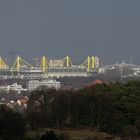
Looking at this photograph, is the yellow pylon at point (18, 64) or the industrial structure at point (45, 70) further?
the yellow pylon at point (18, 64)

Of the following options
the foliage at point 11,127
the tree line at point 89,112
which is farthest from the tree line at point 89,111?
the foliage at point 11,127

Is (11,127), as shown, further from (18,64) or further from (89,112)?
(18,64)

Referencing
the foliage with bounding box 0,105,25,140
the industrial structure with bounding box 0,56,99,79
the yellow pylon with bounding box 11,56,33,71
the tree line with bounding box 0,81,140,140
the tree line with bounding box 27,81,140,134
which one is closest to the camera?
the foliage with bounding box 0,105,25,140

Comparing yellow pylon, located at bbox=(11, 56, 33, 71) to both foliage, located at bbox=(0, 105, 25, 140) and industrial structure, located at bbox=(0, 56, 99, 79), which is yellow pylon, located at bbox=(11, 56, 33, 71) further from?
foliage, located at bbox=(0, 105, 25, 140)

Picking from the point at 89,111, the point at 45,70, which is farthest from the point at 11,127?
the point at 45,70

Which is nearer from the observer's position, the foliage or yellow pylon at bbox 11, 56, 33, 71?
the foliage

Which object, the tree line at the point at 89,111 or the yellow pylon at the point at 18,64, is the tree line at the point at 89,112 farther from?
the yellow pylon at the point at 18,64

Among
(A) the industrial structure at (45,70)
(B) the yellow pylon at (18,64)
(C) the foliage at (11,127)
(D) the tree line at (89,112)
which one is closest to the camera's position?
(C) the foliage at (11,127)

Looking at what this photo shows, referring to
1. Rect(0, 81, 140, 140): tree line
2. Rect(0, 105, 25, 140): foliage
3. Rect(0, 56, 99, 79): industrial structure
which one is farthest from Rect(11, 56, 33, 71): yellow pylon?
Rect(0, 105, 25, 140): foliage

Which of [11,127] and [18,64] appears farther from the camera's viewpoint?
[18,64]

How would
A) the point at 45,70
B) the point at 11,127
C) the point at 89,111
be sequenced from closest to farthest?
1. the point at 11,127
2. the point at 89,111
3. the point at 45,70

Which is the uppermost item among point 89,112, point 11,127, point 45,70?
point 45,70

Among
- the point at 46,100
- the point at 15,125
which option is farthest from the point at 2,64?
the point at 15,125
